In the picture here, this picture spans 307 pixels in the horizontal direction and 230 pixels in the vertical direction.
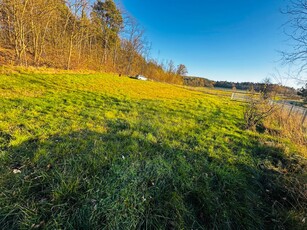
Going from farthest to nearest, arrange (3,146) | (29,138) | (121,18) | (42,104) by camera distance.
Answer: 1. (121,18)
2. (42,104)
3. (29,138)
4. (3,146)

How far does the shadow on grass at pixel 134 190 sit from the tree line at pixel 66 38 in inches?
454

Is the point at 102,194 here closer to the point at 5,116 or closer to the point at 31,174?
the point at 31,174

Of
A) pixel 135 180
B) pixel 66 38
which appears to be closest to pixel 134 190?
pixel 135 180

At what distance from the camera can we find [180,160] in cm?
273

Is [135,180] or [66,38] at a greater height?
[66,38]

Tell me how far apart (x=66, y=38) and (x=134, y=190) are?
75.2 ft

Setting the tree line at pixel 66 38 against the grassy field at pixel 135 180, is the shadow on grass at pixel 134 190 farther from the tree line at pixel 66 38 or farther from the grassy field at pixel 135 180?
the tree line at pixel 66 38

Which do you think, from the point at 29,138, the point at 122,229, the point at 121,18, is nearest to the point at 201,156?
the point at 122,229

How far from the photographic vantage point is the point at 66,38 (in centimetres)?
1820

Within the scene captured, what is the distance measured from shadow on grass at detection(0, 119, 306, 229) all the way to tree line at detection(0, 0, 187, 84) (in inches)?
454

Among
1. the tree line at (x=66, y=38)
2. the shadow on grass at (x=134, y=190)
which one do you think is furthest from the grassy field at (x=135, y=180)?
the tree line at (x=66, y=38)

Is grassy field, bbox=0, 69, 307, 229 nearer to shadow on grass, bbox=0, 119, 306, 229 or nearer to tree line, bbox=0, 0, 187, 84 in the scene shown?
shadow on grass, bbox=0, 119, 306, 229

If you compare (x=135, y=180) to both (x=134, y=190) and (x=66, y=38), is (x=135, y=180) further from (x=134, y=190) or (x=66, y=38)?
(x=66, y=38)

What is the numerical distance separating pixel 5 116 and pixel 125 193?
3.81m
